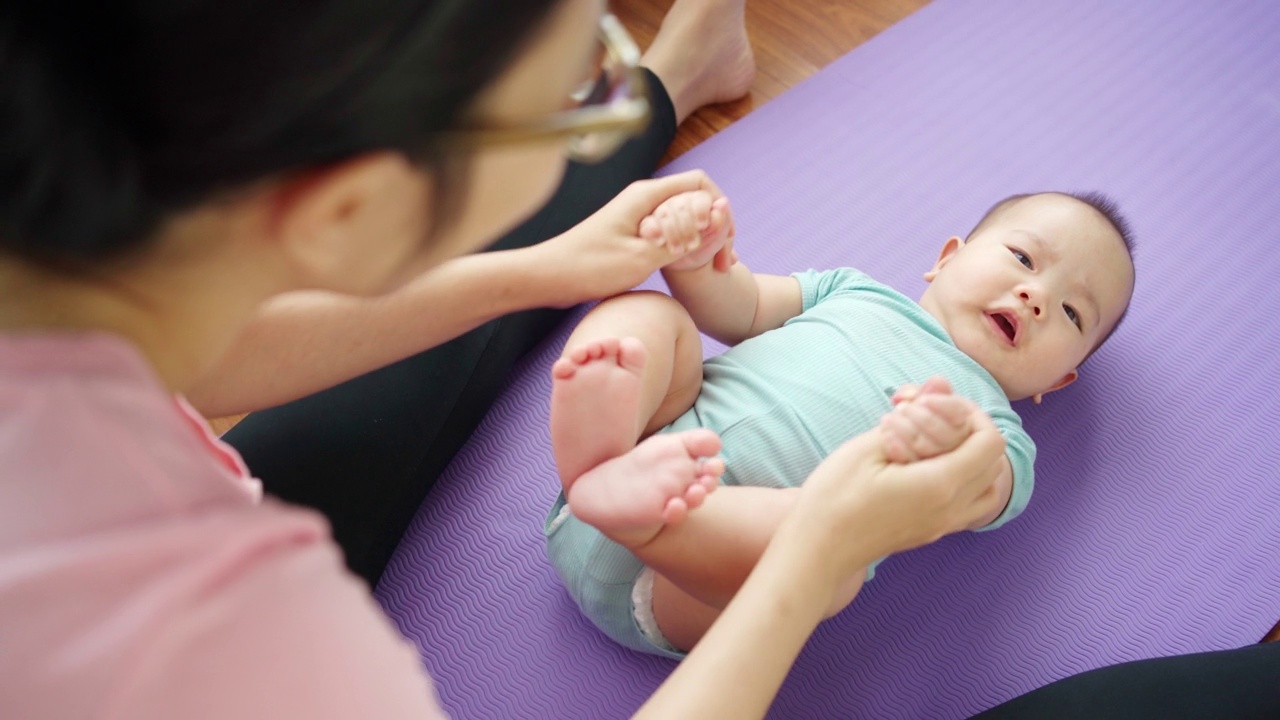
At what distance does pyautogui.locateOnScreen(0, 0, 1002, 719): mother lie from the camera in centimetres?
31

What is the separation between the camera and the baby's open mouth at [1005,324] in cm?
110

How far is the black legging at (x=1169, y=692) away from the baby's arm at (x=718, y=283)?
A: 489 millimetres

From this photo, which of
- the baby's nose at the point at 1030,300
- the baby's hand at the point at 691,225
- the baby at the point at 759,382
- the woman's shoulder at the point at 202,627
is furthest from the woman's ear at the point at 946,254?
the woman's shoulder at the point at 202,627

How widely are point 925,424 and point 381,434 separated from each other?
542mm

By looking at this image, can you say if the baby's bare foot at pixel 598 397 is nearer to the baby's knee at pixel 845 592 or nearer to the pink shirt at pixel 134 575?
the baby's knee at pixel 845 592

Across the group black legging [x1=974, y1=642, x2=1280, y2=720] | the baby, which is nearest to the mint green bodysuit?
the baby

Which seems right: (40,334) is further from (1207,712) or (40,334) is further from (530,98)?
(1207,712)

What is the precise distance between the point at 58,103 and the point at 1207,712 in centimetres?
Result: 92

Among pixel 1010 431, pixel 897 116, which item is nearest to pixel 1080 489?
pixel 1010 431

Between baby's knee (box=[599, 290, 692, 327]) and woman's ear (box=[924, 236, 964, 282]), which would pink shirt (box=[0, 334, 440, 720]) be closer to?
baby's knee (box=[599, 290, 692, 327])

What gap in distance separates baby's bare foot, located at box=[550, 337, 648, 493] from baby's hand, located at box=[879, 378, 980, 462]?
222mm

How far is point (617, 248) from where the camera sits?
0.99 metres

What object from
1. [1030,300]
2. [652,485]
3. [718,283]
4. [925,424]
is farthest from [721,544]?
[1030,300]

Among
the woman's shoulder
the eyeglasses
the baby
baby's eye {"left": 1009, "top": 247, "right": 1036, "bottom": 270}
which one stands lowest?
the baby
